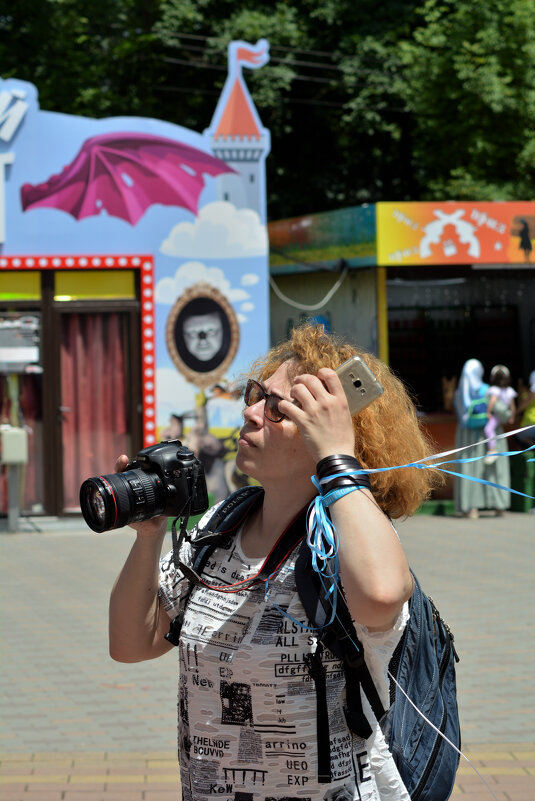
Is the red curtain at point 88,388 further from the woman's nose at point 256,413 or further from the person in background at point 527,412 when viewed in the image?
the woman's nose at point 256,413

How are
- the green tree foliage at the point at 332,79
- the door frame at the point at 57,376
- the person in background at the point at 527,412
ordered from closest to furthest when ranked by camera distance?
the door frame at the point at 57,376, the person in background at the point at 527,412, the green tree foliage at the point at 332,79

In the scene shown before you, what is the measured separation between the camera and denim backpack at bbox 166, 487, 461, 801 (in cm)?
220

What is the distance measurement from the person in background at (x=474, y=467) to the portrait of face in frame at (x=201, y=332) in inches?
111

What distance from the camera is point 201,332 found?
13.0m

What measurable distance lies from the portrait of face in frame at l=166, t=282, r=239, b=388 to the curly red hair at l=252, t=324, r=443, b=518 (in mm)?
10483

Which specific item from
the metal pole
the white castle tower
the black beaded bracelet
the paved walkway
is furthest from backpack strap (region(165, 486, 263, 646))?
the white castle tower

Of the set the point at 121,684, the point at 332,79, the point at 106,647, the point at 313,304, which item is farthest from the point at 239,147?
the point at 332,79

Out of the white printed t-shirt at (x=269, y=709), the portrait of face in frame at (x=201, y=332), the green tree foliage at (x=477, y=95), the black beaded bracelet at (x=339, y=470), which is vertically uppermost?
the green tree foliage at (x=477, y=95)

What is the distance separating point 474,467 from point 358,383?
11.4 m

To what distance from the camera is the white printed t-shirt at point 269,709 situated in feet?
7.28

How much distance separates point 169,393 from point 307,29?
1753 centimetres

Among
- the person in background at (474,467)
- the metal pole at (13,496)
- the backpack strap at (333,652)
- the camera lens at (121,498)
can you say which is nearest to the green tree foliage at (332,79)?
the person in background at (474,467)

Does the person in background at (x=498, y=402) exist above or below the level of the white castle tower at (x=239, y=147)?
below

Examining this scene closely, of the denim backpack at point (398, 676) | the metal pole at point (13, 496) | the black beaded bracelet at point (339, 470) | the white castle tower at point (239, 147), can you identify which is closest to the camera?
the black beaded bracelet at point (339, 470)
